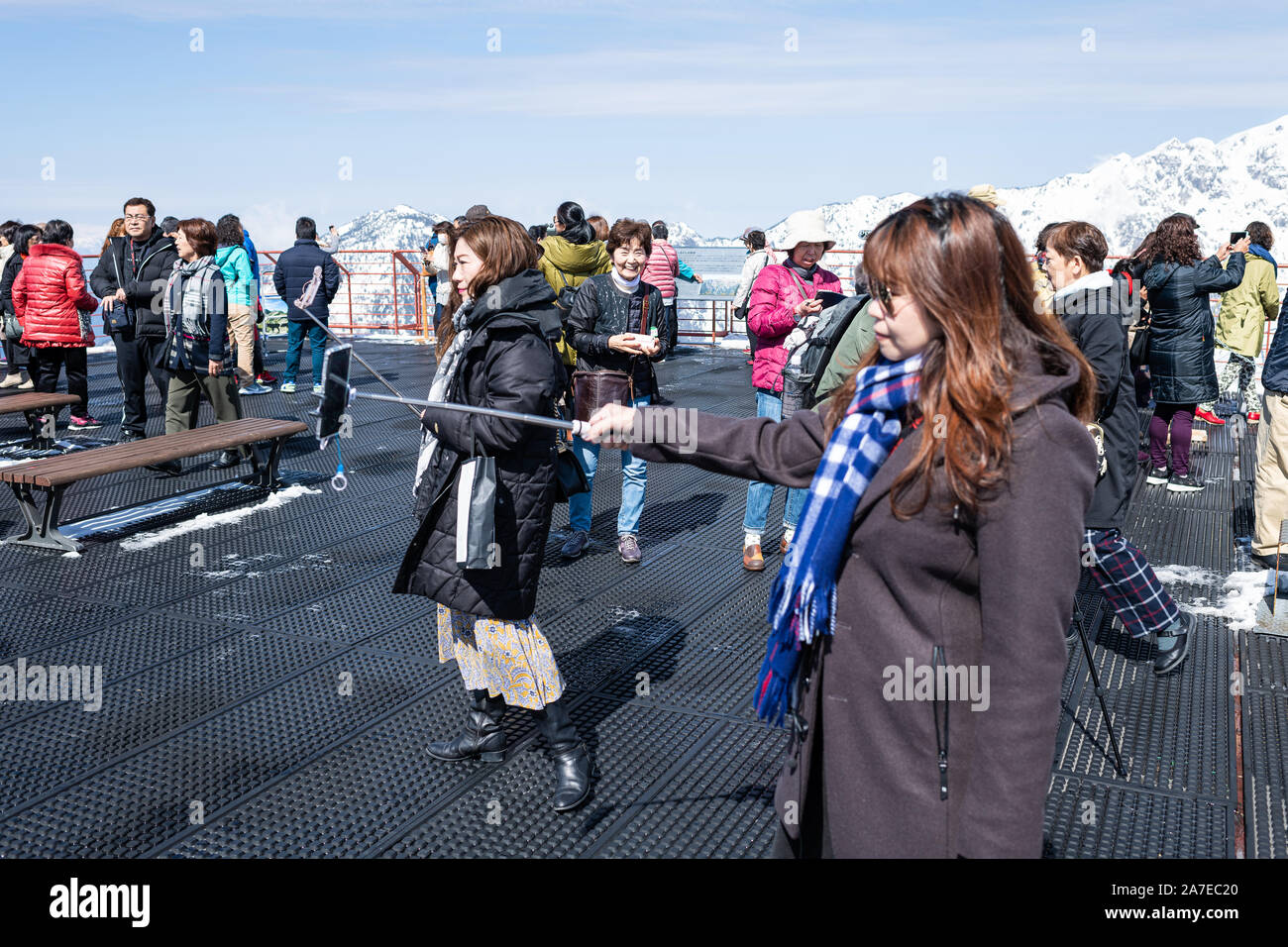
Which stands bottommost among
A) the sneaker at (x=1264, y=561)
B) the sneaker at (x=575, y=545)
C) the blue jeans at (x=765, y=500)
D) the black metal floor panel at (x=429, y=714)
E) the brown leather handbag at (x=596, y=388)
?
the black metal floor panel at (x=429, y=714)

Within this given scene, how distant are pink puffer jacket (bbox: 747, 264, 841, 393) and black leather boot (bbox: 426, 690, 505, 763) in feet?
8.71

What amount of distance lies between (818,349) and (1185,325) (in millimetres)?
4016

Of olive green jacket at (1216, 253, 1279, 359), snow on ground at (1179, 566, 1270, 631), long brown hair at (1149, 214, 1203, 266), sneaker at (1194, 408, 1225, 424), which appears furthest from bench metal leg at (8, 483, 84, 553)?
sneaker at (1194, 408, 1225, 424)

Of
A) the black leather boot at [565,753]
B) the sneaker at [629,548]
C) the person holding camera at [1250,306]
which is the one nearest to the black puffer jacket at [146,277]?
the sneaker at [629,548]

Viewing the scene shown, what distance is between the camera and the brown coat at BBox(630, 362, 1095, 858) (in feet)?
5.20

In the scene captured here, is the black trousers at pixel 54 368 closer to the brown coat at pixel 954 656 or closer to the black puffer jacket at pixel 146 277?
the black puffer jacket at pixel 146 277

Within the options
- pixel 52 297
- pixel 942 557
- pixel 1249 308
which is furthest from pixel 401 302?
pixel 942 557

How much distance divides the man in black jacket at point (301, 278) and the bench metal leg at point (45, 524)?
196 inches

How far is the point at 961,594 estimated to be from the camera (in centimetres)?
170

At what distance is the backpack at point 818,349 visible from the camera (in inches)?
166

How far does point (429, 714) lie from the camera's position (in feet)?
13.3
